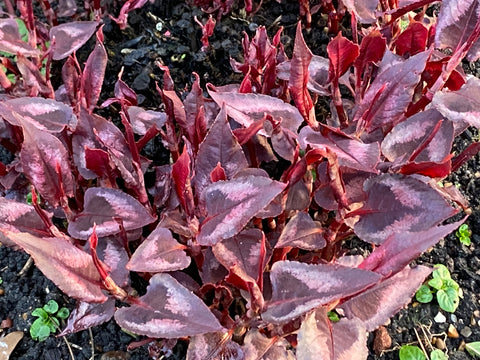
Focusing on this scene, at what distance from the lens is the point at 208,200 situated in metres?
0.92

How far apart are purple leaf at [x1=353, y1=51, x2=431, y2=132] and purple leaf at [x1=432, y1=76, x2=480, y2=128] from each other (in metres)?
0.06

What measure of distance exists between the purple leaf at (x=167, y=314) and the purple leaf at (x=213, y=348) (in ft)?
0.40

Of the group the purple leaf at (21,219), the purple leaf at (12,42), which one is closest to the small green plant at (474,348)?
the purple leaf at (21,219)

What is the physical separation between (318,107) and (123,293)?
78 centimetres

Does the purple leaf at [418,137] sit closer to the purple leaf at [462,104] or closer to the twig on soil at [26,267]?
the purple leaf at [462,104]

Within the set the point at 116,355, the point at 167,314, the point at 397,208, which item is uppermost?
the point at 397,208

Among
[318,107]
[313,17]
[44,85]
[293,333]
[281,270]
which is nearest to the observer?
[281,270]

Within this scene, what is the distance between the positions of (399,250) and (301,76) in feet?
1.21

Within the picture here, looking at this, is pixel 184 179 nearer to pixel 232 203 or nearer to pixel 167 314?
pixel 232 203

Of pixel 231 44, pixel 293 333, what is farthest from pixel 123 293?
pixel 231 44

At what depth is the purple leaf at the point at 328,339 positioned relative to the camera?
80 cm

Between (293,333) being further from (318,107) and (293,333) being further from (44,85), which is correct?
(44,85)

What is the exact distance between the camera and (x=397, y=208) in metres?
0.94

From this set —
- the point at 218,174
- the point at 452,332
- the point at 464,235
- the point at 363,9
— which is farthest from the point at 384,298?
the point at 363,9
